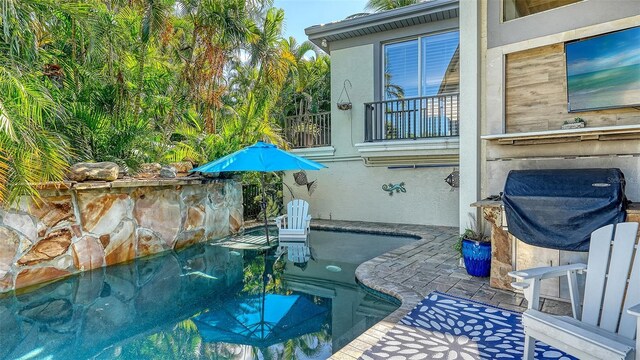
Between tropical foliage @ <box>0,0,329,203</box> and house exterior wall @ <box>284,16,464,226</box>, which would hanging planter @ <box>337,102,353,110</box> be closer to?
house exterior wall @ <box>284,16,464,226</box>

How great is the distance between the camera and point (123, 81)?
7.76 m

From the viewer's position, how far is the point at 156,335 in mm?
3742

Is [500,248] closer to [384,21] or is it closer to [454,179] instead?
[454,179]

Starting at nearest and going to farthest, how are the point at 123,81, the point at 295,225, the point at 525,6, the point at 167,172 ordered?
the point at 525,6
the point at 167,172
the point at 123,81
the point at 295,225

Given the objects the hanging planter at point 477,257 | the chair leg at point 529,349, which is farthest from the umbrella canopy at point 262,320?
the hanging planter at point 477,257

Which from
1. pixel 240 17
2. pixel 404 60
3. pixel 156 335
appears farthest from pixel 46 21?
pixel 404 60

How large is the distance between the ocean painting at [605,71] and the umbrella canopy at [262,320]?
457cm

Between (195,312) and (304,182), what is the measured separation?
798 cm

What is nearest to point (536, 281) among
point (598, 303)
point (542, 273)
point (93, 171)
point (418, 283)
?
point (542, 273)

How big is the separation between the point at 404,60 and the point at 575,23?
5.60 metres

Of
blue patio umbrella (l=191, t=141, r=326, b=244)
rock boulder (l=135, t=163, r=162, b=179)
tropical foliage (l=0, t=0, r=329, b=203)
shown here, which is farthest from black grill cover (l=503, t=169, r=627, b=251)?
rock boulder (l=135, t=163, r=162, b=179)

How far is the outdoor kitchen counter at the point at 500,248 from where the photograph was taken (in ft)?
15.0

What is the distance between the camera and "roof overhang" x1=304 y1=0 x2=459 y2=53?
8.96 metres

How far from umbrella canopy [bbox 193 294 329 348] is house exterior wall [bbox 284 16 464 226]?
627 cm
